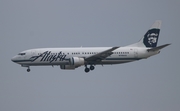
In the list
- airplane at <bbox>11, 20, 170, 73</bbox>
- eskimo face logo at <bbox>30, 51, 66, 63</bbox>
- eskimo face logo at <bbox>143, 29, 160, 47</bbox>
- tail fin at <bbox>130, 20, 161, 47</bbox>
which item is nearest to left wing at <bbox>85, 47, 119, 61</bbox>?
airplane at <bbox>11, 20, 170, 73</bbox>

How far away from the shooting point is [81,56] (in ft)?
197

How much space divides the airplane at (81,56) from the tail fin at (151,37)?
1.21 m

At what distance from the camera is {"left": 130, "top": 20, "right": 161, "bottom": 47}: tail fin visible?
63812 mm

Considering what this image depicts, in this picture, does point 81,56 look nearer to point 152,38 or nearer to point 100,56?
point 100,56

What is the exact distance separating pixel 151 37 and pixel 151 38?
210 mm

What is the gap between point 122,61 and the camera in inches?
2405

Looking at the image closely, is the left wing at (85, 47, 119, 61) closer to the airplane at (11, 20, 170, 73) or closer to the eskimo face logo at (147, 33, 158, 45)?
the airplane at (11, 20, 170, 73)

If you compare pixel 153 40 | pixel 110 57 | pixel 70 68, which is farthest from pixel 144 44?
pixel 70 68

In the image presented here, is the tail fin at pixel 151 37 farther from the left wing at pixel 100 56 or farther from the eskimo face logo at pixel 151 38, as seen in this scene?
the left wing at pixel 100 56

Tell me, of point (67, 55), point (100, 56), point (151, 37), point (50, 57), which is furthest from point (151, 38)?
point (50, 57)

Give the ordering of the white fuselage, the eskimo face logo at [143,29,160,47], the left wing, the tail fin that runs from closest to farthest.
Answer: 1. the left wing
2. the white fuselage
3. the tail fin
4. the eskimo face logo at [143,29,160,47]

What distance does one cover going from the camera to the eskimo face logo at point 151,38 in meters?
64.1

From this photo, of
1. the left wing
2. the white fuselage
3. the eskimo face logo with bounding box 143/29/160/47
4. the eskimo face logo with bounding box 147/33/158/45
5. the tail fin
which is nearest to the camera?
the left wing

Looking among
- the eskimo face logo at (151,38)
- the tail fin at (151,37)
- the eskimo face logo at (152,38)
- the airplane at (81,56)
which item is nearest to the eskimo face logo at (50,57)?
the airplane at (81,56)
